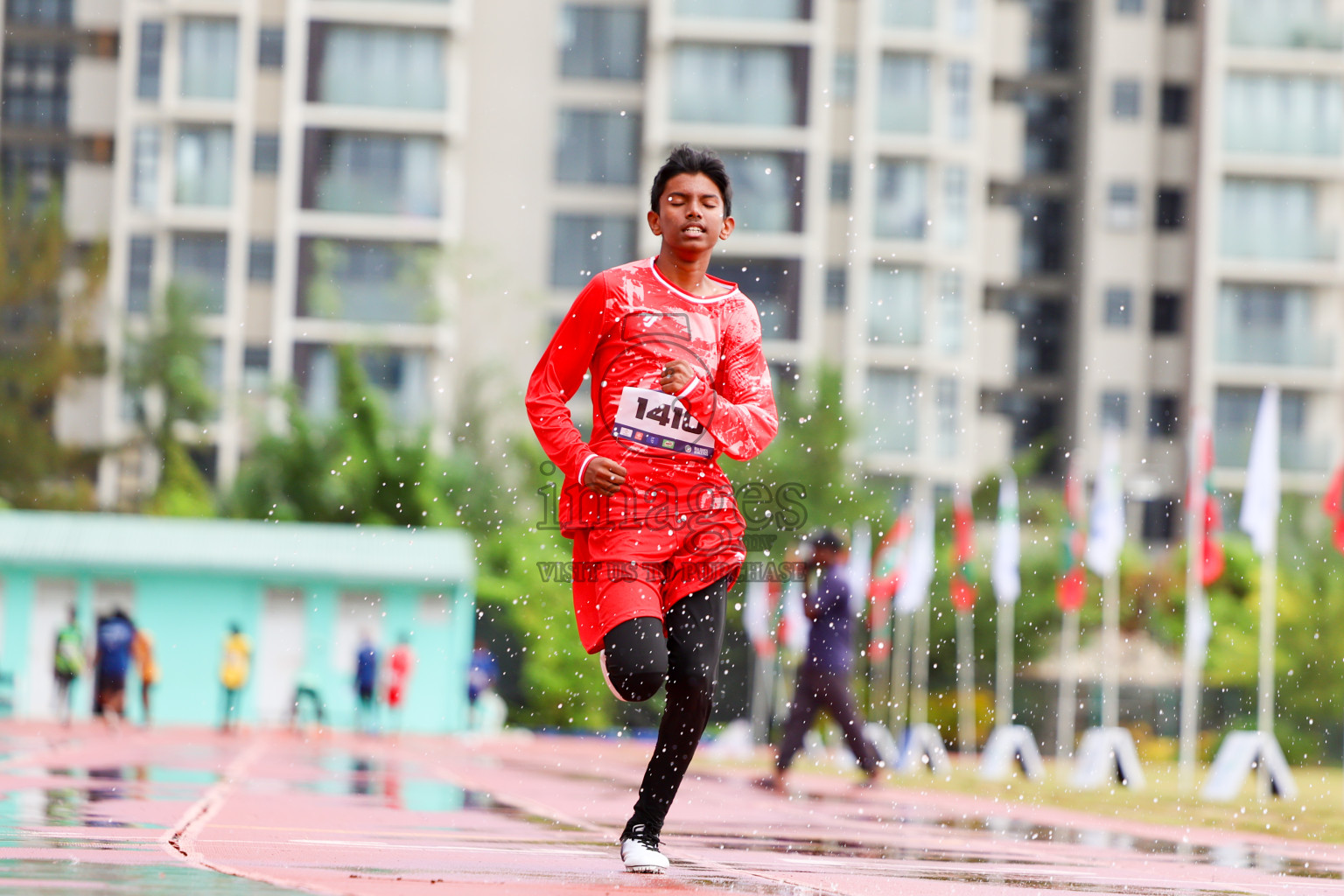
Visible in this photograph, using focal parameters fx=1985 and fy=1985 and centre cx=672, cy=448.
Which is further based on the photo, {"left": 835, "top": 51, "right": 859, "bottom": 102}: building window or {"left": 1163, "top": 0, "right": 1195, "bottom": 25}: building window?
{"left": 1163, "top": 0, "right": 1195, "bottom": 25}: building window

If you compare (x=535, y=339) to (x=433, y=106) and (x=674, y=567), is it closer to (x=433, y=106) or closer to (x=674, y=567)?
(x=433, y=106)

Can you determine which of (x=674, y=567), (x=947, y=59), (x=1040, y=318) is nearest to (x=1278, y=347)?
(x=1040, y=318)

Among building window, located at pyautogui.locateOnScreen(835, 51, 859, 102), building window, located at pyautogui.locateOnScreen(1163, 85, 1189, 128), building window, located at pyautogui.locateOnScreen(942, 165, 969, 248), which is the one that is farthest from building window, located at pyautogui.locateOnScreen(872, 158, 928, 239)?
building window, located at pyautogui.locateOnScreen(1163, 85, 1189, 128)

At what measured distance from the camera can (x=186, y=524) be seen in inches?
1353

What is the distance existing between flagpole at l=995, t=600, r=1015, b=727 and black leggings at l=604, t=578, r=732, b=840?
1321 inches

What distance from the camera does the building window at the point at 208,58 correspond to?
171 ft

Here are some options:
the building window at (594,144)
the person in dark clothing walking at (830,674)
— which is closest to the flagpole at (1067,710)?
the person in dark clothing walking at (830,674)

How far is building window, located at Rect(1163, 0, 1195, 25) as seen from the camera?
5672 cm

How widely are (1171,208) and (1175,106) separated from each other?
2.94m

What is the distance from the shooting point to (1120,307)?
57.3 metres

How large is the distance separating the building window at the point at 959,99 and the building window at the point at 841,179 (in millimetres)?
3198

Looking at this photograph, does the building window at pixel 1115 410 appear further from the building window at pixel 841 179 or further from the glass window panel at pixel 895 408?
the building window at pixel 841 179

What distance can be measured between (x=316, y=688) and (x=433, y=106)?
24804 millimetres

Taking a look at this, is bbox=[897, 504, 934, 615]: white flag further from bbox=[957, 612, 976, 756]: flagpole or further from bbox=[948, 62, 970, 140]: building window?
bbox=[948, 62, 970, 140]: building window
